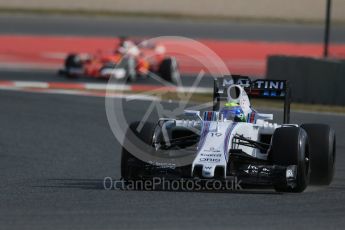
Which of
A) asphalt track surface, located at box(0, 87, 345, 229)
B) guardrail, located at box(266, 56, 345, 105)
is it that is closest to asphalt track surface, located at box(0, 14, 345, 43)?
guardrail, located at box(266, 56, 345, 105)

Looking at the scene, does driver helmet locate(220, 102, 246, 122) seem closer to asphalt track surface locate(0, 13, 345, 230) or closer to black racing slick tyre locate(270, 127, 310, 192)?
black racing slick tyre locate(270, 127, 310, 192)

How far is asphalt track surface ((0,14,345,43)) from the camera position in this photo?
130 ft

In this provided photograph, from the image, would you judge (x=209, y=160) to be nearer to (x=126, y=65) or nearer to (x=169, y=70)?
(x=169, y=70)

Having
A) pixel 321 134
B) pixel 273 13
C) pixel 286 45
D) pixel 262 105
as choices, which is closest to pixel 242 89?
pixel 321 134

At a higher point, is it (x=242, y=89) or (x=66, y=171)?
(x=242, y=89)

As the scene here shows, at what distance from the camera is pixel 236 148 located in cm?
1106

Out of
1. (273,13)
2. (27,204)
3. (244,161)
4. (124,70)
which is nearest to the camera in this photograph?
(27,204)

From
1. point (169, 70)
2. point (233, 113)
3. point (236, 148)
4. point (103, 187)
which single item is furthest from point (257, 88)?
point (169, 70)

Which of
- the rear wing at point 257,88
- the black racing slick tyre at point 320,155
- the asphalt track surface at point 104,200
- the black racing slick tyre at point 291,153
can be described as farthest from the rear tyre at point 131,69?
the black racing slick tyre at point 291,153

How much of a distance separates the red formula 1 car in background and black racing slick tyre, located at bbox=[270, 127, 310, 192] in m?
15.3

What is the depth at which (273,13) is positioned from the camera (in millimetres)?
46250

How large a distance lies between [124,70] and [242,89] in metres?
15.2

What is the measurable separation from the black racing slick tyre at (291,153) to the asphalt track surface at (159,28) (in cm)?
2671

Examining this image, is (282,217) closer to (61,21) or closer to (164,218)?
(164,218)
